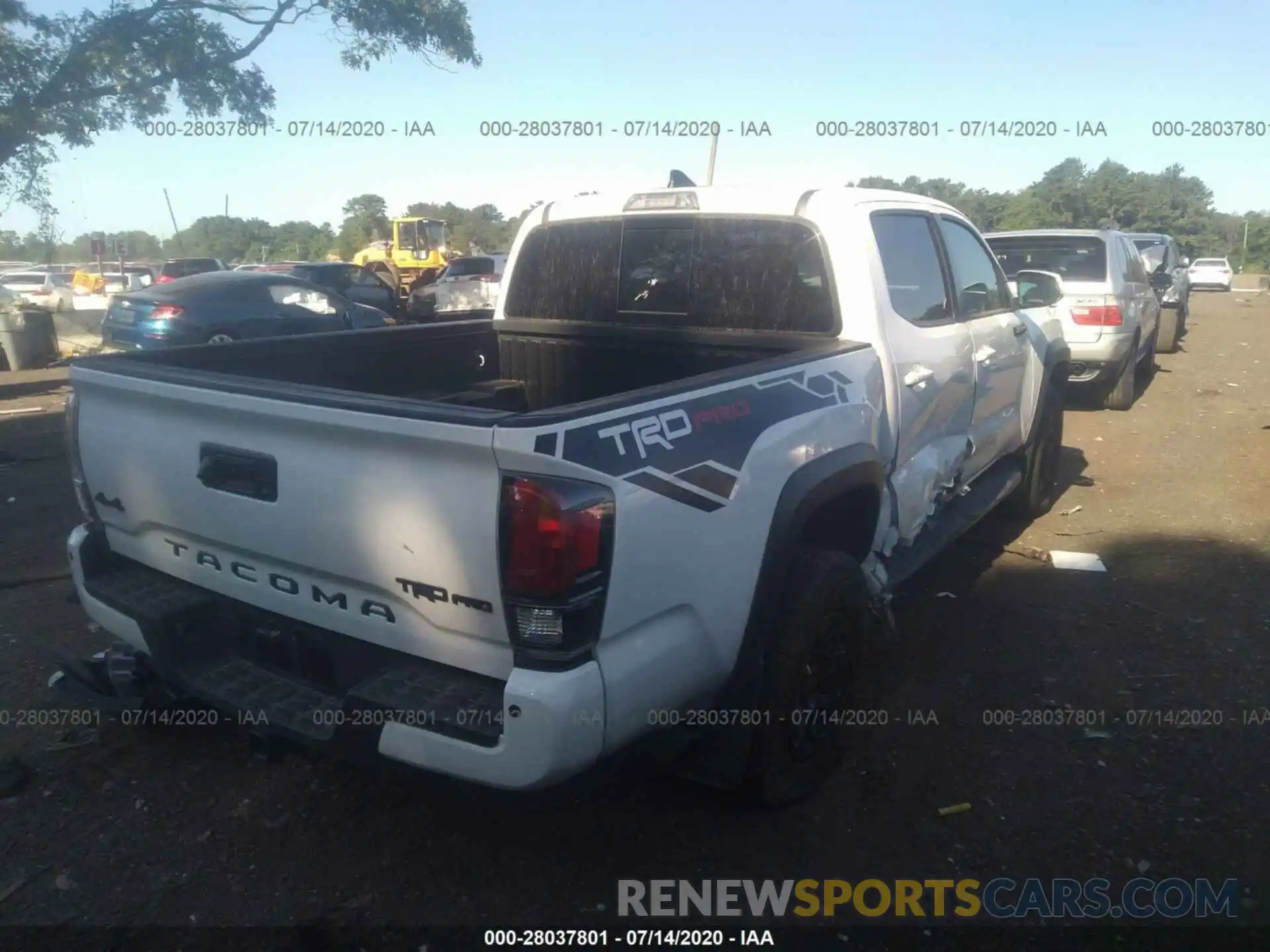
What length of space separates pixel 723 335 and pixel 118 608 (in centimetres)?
233

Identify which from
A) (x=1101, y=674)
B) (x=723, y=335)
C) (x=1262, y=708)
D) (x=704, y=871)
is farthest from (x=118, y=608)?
(x=1262, y=708)

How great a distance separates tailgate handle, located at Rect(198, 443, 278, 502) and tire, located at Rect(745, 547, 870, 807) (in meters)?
1.49

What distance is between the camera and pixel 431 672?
2.45 meters

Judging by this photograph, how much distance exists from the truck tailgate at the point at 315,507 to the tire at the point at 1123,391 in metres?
9.42

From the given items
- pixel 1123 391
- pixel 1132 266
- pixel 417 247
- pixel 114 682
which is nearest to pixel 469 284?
pixel 1132 266

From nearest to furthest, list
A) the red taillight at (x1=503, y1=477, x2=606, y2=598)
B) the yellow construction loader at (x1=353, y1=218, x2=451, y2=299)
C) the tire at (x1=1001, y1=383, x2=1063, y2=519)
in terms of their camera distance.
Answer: the red taillight at (x1=503, y1=477, x2=606, y2=598), the tire at (x1=1001, y1=383, x2=1063, y2=519), the yellow construction loader at (x1=353, y1=218, x2=451, y2=299)

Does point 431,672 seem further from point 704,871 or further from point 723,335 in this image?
point 723,335

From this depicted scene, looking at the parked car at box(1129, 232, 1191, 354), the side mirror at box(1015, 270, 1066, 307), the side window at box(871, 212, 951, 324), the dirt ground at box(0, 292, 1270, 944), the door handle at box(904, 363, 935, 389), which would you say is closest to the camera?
the dirt ground at box(0, 292, 1270, 944)

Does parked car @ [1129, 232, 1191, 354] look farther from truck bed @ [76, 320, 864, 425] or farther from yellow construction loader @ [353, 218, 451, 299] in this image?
yellow construction loader @ [353, 218, 451, 299]

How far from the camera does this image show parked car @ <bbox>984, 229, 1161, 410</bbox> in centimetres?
931

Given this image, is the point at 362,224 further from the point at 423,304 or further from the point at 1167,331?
the point at 1167,331

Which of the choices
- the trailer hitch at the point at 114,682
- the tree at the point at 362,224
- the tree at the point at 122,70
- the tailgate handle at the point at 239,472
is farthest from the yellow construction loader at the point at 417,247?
the tailgate handle at the point at 239,472

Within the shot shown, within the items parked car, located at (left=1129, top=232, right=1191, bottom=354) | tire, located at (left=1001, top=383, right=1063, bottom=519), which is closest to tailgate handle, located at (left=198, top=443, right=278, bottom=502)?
tire, located at (left=1001, top=383, right=1063, bottom=519)

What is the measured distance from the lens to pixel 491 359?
15.2 ft
